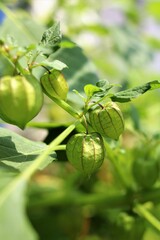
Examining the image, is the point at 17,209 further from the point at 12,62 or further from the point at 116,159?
the point at 116,159

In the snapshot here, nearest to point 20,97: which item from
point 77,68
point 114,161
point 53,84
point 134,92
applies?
point 53,84

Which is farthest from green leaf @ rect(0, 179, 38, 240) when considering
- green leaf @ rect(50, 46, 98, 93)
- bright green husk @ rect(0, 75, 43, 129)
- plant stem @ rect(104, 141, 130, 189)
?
green leaf @ rect(50, 46, 98, 93)

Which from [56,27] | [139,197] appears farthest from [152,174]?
[56,27]

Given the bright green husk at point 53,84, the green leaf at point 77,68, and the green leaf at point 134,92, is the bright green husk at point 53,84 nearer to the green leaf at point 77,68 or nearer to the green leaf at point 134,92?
the green leaf at point 134,92

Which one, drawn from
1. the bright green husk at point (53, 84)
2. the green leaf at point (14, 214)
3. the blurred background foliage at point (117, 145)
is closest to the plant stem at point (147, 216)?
the blurred background foliage at point (117, 145)

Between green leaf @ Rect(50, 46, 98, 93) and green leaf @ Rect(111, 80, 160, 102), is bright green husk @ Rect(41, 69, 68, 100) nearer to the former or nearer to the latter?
green leaf @ Rect(111, 80, 160, 102)

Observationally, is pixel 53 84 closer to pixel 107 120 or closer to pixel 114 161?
pixel 107 120
